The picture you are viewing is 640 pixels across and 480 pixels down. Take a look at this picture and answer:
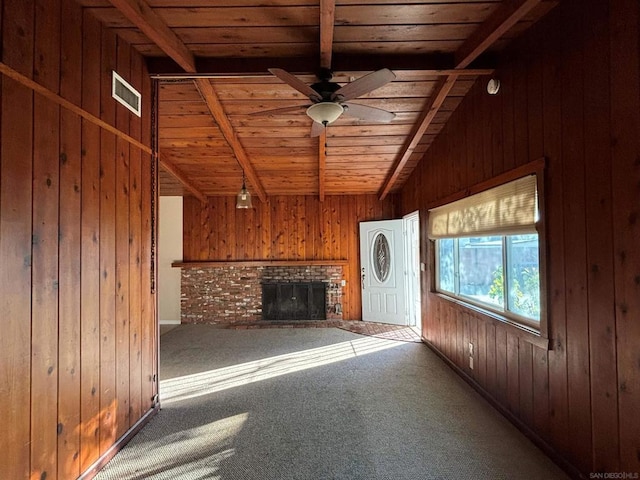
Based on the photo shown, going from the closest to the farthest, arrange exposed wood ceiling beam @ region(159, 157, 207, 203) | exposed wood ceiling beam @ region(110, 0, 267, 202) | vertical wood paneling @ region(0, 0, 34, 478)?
vertical wood paneling @ region(0, 0, 34, 478) < exposed wood ceiling beam @ region(110, 0, 267, 202) < exposed wood ceiling beam @ region(159, 157, 207, 203)

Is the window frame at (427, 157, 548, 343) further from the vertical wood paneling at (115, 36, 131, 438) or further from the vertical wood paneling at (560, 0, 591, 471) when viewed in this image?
the vertical wood paneling at (115, 36, 131, 438)

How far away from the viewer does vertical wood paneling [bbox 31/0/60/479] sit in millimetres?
1579

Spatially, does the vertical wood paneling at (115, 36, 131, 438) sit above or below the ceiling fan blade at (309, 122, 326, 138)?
below

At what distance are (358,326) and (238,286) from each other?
2.46 metres

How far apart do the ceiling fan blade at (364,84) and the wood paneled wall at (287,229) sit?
3.99 m

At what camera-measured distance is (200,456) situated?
212 cm

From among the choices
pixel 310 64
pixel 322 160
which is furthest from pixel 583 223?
pixel 322 160

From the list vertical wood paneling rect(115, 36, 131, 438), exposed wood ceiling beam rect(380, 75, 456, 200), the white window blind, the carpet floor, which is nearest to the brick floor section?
the carpet floor

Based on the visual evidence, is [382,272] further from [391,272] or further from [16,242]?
[16,242]

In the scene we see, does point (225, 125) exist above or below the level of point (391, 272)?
above

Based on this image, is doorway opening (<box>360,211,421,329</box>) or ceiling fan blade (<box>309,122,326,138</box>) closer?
ceiling fan blade (<box>309,122,326,138</box>)

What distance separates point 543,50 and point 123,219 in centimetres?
315

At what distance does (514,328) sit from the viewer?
240 centimetres

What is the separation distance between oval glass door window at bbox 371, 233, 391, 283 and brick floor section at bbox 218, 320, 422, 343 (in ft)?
2.88
